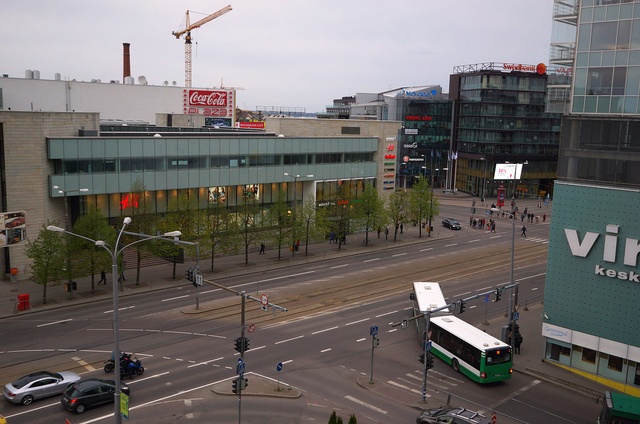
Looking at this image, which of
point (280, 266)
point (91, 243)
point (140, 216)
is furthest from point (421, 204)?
point (91, 243)

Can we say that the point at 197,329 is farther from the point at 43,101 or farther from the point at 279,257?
the point at 43,101

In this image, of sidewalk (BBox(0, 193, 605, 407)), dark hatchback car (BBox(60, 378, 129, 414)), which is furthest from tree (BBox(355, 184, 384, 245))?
dark hatchback car (BBox(60, 378, 129, 414))

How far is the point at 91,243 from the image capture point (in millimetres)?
48156

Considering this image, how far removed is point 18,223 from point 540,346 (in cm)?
4055

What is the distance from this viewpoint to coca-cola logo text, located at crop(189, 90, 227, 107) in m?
104

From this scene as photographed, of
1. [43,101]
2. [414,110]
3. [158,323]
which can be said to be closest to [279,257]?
[158,323]

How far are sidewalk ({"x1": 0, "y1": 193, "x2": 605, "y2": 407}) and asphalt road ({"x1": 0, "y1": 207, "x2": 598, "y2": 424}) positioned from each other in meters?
1.11

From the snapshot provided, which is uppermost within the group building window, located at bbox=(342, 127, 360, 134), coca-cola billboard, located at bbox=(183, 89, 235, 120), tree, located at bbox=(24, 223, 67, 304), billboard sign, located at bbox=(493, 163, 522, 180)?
coca-cola billboard, located at bbox=(183, 89, 235, 120)

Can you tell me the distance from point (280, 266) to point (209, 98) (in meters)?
52.9

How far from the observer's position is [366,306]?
47.4 m

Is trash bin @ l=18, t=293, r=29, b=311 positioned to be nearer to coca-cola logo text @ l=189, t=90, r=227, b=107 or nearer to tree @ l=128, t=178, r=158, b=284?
tree @ l=128, t=178, r=158, b=284

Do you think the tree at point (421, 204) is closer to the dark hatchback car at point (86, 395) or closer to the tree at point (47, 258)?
the tree at point (47, 258)

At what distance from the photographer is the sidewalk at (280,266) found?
116ft

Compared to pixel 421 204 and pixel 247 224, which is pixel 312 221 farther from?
pixel 421 204
